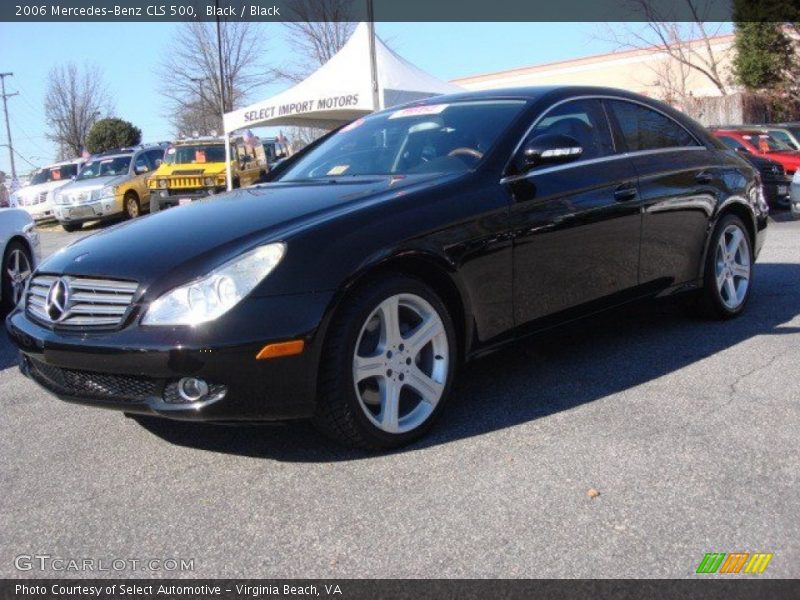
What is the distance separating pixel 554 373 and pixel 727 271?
174 cm

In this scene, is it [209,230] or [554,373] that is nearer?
[209,230]

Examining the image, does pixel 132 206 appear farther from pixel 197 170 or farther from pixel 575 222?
pixel 575 222

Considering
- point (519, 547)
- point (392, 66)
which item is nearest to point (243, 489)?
point (519, 547)

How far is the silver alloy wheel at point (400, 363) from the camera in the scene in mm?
3459

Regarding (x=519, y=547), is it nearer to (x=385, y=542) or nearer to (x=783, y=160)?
(x=385, y=542)

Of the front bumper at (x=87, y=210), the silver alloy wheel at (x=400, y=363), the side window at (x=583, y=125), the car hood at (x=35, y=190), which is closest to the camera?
the silver alloy wheel at (x=400, y=363)

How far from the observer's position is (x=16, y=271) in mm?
7195

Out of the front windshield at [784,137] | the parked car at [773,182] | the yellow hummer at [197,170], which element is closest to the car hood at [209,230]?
the parked car at [773,182]

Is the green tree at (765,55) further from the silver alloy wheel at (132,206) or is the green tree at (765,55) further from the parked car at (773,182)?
the silver alloy wheel at (132,206)

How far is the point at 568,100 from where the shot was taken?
457cm

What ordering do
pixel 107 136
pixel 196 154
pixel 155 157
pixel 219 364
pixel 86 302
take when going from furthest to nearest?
1. pixel 107 136
2. pixel 155 157
3. pixel 196 154
4. pixel 86 302
5. pixel 219 364

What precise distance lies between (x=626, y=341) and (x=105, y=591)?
3.51m

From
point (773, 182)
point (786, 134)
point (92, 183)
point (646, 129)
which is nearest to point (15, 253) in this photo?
point (646, 129)

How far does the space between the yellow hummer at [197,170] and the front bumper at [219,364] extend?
51.0 ft
